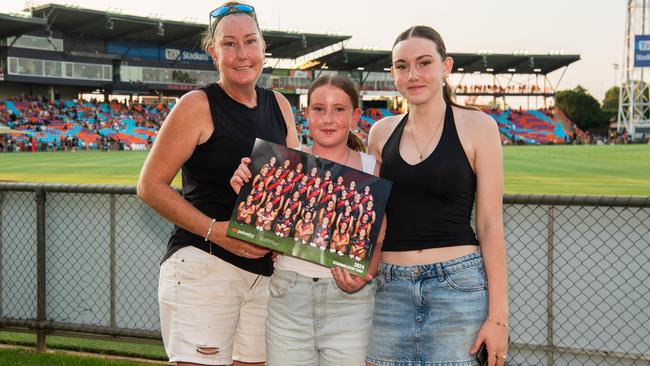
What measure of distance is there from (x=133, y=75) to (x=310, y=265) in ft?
218

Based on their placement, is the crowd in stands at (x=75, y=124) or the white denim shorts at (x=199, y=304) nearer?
the white denim shorts at (x=199, y=304)

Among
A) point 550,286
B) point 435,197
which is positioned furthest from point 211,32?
point 550,286

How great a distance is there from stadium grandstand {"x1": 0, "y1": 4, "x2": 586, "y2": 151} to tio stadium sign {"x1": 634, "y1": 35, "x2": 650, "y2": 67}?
272 inches

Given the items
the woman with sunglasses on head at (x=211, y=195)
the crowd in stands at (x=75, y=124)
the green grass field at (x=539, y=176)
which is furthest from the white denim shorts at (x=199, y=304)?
the crowd in stands at (x=75, y=124)

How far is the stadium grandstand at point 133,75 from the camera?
49.7 m

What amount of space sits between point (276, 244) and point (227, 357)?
62cm

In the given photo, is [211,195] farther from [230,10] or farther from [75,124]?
[75,124]

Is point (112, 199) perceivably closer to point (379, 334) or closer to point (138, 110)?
point (379, 334)

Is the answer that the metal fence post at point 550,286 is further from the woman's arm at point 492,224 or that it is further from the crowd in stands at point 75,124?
the crowd in stands at point 75,124

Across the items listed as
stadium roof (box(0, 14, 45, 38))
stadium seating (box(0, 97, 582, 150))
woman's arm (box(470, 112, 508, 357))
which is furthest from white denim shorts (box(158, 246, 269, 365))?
stadium roof (box(0, 14, 45, 38))

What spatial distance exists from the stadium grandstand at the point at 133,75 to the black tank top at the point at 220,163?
38730mm

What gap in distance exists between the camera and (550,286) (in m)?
4.45

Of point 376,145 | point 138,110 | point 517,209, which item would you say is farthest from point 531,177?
point 138,110

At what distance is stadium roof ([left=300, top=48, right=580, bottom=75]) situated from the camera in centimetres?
7512
